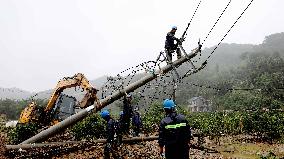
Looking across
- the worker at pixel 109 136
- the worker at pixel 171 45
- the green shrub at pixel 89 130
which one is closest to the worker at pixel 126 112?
the worker at pixel 171 45

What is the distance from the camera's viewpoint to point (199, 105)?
8488cm

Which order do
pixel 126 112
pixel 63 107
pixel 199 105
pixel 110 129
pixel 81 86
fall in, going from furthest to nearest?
pixel 199 105 < pixel 63 107 < pixel 81 86 < pixel 126 112 < pixel 110 129

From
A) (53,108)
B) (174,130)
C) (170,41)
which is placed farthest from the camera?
(53,108)

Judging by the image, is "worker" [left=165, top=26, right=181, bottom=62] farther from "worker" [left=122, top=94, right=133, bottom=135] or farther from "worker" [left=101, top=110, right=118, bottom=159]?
"worker" [left=101, top=110, right=118, bottom=159]

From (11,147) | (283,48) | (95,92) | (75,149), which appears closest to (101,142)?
(75,149)

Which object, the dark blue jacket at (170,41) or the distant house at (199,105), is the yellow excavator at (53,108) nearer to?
the dark blue jacket at (170,41)

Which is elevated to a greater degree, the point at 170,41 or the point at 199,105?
the point at 199,105

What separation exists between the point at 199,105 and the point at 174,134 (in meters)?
80.0

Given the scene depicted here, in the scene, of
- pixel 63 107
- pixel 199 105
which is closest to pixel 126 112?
pixel 63 107

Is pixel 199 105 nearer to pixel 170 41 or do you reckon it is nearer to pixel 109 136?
pixel 170 41

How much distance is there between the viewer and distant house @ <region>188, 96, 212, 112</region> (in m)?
80.1

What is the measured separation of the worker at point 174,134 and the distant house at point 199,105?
240ft

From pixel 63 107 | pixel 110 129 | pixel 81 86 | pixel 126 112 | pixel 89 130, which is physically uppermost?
pixel 81 86

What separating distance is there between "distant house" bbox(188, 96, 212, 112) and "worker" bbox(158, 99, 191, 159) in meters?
73.2
